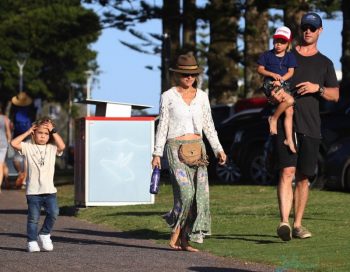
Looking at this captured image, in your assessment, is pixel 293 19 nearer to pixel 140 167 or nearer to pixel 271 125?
pixel 140 167

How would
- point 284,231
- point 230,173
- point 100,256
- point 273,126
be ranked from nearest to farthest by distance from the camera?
1. point 100,256
2. point 284,231
3. point 273,126
4. point 230,173

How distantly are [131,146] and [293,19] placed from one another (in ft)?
52.2

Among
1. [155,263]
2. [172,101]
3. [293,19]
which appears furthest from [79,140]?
[293,19]

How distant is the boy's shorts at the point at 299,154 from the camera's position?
12.4 meters

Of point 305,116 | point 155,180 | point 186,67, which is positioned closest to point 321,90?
point 305,116

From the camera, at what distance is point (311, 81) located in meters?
12.6

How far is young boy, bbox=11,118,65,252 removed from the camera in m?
12.6

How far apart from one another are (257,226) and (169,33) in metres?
23.1

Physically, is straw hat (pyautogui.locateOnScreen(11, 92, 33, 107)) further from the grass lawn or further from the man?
the man

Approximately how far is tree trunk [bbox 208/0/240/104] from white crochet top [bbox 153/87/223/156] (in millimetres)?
23079

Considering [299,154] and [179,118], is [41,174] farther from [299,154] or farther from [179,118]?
[299,154]

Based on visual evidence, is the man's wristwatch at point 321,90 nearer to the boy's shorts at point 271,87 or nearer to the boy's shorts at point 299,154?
the boy's shorts at point 271,87

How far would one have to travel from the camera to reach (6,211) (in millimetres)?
18875

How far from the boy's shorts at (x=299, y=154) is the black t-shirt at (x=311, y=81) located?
72mm
